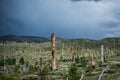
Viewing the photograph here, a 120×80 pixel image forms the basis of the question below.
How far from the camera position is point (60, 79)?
3546 inches

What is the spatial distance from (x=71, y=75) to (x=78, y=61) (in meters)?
93.0

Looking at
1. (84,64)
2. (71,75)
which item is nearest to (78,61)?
(84,64)

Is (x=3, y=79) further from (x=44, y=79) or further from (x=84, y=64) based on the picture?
(x=84, y=64)

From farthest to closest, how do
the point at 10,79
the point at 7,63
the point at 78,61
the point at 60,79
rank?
the point at 7,63 < the point at 78,61 < the point at 60,79 < the point at 10,79

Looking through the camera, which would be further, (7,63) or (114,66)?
(7,63)

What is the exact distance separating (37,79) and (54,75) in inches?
280

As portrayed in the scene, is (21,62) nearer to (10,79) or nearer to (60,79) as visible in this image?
(60,79)

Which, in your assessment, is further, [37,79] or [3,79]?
[37,79]

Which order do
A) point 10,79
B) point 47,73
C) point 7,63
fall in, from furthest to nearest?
1. point 7,63
2. point 47,73
3. point 10,79

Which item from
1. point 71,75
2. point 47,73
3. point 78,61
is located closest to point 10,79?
point 71,75

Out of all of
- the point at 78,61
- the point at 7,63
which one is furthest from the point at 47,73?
the point at 7,63

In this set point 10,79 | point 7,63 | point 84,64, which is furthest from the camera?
point 7,63

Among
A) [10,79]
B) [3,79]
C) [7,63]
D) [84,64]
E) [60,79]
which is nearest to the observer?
[10,79]

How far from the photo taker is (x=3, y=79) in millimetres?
69125
